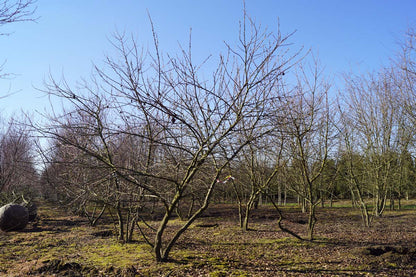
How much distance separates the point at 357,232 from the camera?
317 inches

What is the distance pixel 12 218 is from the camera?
9.36m

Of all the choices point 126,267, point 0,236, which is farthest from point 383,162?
point 0,236

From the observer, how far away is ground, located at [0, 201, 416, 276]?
4.71 meters

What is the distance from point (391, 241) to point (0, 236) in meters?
9.84

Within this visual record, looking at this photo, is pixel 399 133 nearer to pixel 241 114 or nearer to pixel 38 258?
pixel 241 114

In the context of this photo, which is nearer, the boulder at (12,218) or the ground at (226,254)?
the ground at (226,254)

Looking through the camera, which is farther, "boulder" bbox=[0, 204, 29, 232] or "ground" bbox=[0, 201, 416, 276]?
"boulder" bbox=[0, 204, 29, 232]

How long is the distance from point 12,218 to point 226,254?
712 centimetres

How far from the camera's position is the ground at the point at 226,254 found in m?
4.71

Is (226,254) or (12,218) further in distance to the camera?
(12,218)

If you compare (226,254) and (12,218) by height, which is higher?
(12,218)

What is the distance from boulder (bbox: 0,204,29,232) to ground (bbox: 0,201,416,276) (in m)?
0.67

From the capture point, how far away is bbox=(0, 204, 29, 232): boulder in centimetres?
934

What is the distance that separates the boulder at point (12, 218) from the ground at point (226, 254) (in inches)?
26.5
